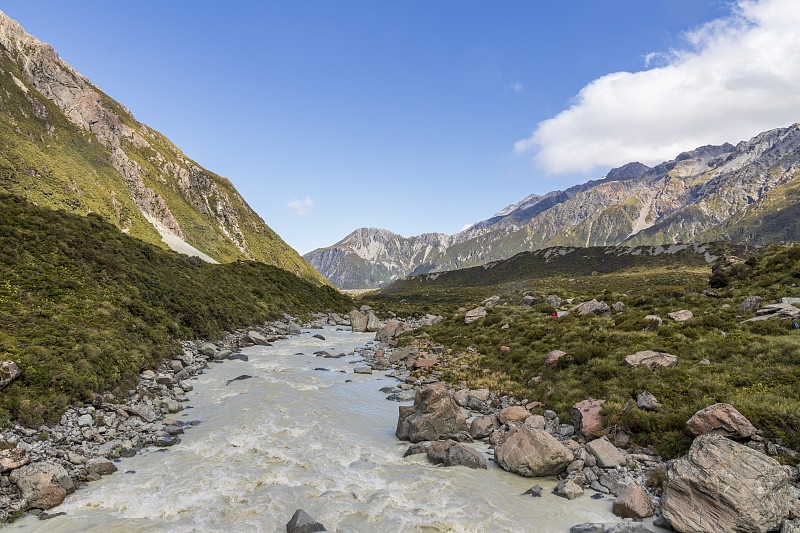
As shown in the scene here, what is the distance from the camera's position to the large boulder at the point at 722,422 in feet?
40.6

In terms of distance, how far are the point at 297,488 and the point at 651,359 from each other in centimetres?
2020

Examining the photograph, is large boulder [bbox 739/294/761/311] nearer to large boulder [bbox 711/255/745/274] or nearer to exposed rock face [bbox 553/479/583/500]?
large boulder [bbox 711/255/745/274]

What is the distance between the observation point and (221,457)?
600 inches

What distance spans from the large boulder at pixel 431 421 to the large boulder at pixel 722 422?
981 cm

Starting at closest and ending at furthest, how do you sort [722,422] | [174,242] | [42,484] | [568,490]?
[42,484] → [568,490] → [722,422] → [174,242]

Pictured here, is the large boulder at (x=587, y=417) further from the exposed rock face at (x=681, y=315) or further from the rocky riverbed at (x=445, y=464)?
the exposed rock face at (x=681, y=315)

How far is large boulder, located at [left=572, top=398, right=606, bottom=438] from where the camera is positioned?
1675 cm

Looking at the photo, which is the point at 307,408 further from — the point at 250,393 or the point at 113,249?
the point at 113,249

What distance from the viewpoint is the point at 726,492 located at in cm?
995

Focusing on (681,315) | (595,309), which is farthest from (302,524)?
(595,309)

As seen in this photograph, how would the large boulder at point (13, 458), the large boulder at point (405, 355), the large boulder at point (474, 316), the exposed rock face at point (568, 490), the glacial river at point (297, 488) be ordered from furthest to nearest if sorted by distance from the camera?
the large boulder at point (474, 316), the large boulder at point (405, 355), the exposed rock face at point (568, 490), the large boulder at point (13, 458), the glacial river at point (297, 488)

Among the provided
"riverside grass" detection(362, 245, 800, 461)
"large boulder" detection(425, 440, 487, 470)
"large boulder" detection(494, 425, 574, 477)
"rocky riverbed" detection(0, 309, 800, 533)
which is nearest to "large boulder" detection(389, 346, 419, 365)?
"riverside grass" detection(362, 245, 800, 461)

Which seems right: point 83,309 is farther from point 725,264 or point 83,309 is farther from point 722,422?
point 725,264

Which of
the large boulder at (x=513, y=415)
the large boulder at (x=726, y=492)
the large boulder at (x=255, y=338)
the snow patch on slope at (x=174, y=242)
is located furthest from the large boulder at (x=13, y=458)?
the snow patch on slope at (x=174, y=242)
